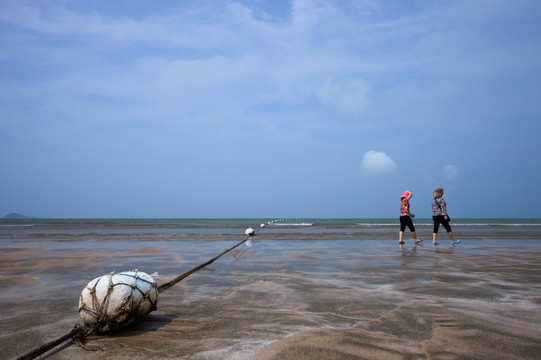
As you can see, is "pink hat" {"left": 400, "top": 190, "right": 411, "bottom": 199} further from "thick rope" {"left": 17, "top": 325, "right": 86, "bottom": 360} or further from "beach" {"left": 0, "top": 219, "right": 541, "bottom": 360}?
"thick rope" {"left": 17, "top": 325, "right": 86, "bottom": 360}

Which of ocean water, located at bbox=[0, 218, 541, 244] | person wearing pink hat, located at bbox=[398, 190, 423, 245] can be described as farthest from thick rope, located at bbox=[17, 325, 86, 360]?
ocean water, located at bbox=[0, 218, 541, 244]

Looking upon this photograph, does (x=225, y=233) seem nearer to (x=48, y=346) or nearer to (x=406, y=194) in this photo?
(x=406, y=194)

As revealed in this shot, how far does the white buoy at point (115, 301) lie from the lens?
10.7 ft

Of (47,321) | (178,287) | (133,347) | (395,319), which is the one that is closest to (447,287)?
(395,319)

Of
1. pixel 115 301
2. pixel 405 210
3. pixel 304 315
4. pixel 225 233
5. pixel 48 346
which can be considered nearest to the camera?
A: pixel 48 346

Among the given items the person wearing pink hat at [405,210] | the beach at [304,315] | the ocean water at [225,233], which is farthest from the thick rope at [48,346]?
the ocean water at [225,233]

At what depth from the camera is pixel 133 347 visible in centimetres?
293

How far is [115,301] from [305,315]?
1982 mm

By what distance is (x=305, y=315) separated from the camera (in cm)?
386

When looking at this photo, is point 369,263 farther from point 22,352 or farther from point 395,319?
point 22,352

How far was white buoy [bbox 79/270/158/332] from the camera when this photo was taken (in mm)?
3266

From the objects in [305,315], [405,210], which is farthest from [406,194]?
[305,315]

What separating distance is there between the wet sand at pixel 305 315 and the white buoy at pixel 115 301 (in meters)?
0.15

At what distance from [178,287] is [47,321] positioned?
A: 2.04 metres
